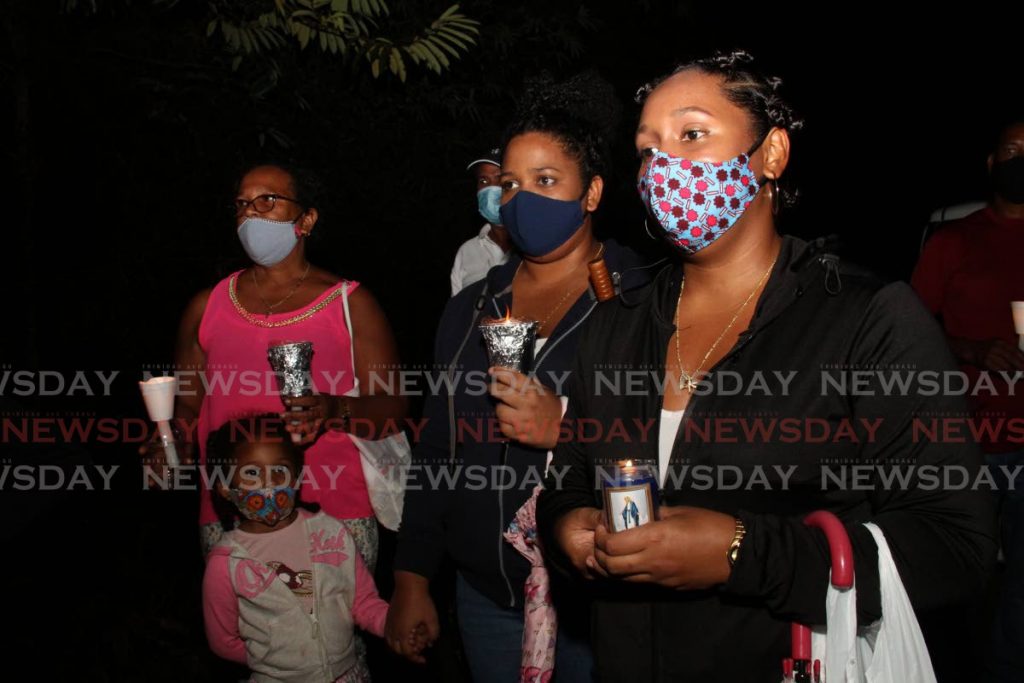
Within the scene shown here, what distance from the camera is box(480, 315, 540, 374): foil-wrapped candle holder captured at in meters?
2.72

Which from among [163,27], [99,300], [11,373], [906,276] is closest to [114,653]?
[11,373]

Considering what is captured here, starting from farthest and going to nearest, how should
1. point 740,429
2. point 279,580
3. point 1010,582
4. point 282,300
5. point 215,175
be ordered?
point 215,175 → point 1010,582 → point 282,300 → point 279,580 → point 740,429

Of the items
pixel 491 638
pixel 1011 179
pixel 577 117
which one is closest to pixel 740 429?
pixel 491 638

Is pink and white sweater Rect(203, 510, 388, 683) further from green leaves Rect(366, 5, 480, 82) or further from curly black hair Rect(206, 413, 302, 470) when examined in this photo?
green leaves Rect(366, 5, 480, 82)

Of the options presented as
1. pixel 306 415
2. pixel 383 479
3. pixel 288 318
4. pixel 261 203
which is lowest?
pixel 383 479

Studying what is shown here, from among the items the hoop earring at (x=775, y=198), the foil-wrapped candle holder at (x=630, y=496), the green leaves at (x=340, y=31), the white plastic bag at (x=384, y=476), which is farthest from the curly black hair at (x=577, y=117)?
the green leaves at (x=340, y=31)

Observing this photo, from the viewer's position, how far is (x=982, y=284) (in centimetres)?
464

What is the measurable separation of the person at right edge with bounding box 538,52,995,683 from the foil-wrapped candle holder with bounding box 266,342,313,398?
5.10ft

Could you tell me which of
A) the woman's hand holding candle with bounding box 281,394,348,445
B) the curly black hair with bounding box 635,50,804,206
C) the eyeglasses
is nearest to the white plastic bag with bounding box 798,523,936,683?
the curly black hair with bounding box 635,50,804,206

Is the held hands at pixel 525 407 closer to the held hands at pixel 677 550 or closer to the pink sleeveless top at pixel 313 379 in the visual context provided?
the held hands at pixel 677 550

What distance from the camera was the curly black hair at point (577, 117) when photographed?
327 cm

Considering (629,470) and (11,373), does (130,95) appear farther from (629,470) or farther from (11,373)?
(629,470)

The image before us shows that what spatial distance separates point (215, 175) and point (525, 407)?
20.7 ft

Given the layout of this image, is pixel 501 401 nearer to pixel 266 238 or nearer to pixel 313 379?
pixel 313 379
